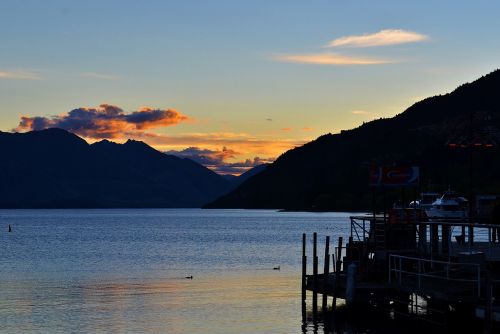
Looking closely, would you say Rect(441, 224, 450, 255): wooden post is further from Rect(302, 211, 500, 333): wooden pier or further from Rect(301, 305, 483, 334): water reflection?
Rect(301, 305, 483, 334): water reflection

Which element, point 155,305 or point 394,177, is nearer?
point 394,177

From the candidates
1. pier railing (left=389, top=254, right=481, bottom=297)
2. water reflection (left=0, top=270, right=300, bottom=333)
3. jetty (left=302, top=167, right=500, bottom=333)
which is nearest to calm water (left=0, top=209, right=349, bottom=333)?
water reflection (left=0, top=270, right=300, bottom=333)

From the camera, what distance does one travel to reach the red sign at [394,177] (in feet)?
170

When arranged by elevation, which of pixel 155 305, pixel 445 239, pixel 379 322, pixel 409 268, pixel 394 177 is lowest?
pixel 155 305

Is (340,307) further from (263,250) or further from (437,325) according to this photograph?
(263,250)

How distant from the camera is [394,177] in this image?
52.3 m

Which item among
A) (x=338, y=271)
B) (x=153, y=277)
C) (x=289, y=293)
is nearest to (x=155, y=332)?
(x=338, y=271)

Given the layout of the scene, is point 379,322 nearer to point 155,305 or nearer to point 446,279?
point 446,279

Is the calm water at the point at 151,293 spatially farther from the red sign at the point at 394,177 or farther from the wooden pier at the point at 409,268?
the red sign at the point at 394,177

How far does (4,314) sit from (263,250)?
2933 inches

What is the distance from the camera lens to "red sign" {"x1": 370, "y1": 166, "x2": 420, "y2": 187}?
51.9m

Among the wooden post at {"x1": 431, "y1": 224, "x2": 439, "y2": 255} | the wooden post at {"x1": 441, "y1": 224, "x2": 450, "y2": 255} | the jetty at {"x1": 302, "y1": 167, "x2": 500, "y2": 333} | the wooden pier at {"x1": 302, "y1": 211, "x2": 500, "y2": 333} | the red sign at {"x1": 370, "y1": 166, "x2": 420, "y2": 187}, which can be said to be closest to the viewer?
the wooden pier at {"x1": 302, "y1": 211, "x2": 500, "y2": 333}

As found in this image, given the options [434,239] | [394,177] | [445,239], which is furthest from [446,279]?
[394,177]

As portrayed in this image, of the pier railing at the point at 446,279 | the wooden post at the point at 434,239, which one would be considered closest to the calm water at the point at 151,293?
the pier railing at the point at 446,279
